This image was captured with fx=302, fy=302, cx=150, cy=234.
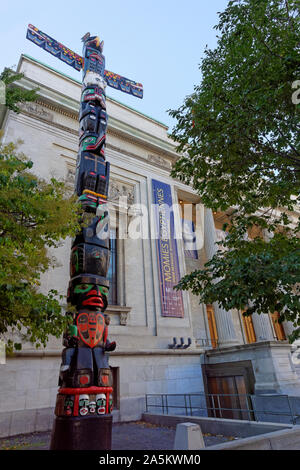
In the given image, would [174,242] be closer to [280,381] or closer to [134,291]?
[134,291]

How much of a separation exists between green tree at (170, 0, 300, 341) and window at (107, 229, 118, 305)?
7.61m

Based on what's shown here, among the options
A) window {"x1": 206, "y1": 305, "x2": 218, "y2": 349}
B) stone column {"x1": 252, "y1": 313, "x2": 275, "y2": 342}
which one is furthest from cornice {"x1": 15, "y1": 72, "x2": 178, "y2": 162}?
stone column {"x1": 252, "y1": 313, "x2": 275, "y2": 342}

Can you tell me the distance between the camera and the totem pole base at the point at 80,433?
6211 millimetres

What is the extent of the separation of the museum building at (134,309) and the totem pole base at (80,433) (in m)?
5.65

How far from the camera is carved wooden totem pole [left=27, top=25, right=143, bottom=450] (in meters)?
6.41

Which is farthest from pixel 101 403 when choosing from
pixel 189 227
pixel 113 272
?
pixel 189 227

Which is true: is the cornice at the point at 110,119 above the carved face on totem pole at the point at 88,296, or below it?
above

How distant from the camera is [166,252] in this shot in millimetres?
18312

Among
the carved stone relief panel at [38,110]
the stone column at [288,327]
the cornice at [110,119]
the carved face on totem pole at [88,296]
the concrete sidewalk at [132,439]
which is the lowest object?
the concrete sidewalk at [132,439]

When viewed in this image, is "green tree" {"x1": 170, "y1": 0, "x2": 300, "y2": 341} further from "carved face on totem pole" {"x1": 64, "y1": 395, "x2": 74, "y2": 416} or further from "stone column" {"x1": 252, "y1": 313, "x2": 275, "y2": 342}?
"stone column" {"x1": 252, "y1": 313, "x2": 275, "y2": 342}

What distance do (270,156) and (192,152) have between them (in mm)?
2442

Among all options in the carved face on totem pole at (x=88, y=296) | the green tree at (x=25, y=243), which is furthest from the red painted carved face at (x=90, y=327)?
the green tree at (x=25, y=243)

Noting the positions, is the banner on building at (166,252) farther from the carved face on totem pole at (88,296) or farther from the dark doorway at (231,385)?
the carved face on totem pole at (88,296)

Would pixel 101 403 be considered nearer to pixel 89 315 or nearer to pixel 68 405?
pixel 68 405
